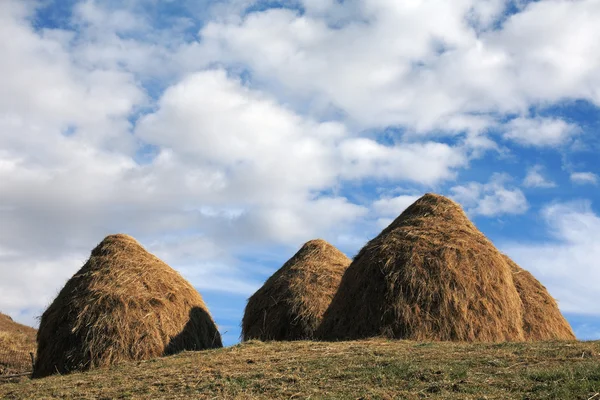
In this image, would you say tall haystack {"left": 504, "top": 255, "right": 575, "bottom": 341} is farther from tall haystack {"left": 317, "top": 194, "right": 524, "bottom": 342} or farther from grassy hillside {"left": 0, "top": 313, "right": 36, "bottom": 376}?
grassy hillside {"left": 0, "top": 313, "right": 36, "bottom": 376}

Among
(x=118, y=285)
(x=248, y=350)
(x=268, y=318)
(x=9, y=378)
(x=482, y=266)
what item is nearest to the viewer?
(x=248, y=350)

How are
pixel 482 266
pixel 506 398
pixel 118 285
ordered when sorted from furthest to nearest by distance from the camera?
1. pixel 118 285
2. pixel 482 266
3. pixel 506 398

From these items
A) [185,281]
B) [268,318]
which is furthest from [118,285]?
[268,318]

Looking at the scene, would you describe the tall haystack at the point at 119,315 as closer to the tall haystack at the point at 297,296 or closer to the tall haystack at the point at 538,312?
the tall haystack at the point at 297,296

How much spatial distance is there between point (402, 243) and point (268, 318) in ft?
26.6

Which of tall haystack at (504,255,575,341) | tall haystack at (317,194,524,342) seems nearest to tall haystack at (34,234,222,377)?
tall haystack at (317,194,524,342)

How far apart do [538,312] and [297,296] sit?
8217 millimetres

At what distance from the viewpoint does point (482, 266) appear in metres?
17.4

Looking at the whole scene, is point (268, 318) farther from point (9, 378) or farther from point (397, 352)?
point (397, 352)

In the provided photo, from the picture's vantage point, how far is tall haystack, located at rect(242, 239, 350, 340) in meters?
23.0

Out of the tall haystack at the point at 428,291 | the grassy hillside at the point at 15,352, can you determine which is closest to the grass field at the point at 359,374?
the tall haystack at the point at 428,291

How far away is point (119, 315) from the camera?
17984 millimetres

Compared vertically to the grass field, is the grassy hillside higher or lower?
higher

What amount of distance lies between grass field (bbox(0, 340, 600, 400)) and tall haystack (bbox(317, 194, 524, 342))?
1.25 m
